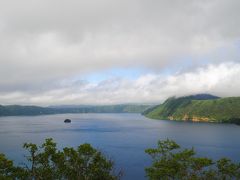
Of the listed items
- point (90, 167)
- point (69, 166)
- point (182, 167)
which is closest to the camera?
point (182, 167)

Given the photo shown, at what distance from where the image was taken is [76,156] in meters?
45.8

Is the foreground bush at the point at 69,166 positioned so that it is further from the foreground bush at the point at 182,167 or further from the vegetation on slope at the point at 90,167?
the foreground bush at the point at 182,167

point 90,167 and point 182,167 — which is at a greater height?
point 182,167

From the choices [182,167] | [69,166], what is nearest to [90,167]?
[69,166]

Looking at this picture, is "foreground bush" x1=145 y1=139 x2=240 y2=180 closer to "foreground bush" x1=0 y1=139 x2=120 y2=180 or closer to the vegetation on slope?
the vegetation on slope

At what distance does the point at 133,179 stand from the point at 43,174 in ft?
224

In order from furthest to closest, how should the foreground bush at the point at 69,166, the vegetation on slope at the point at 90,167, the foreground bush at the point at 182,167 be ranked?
the foreground bush at the point at 69,166 → the vegetation on slope at the point at 90,167 → the foreground bush at the point at 182,167

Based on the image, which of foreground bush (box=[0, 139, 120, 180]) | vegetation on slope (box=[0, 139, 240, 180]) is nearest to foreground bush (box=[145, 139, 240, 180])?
vegetation on slope (box=[0, 139, 240, 180])

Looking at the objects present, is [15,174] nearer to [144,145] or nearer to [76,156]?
[76,156]

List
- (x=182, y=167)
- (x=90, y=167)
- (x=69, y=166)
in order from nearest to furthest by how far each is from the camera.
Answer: (x=182, y=167) → (x=90, y=167) → (x=69, y=166)

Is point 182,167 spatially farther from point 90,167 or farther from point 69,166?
point 69,166

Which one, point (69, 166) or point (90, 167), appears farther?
point (69, 166)

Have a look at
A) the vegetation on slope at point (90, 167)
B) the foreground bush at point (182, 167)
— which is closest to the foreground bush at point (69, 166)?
the vegetation on slope at point (90, 167)

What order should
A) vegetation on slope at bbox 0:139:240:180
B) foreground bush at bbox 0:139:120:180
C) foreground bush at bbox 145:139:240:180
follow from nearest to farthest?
foreground bush at bbox 145:139:240:180 < vegetation on slope at bbox 0:139:240:180 < foreground bush at bbox 0:139:120:180
